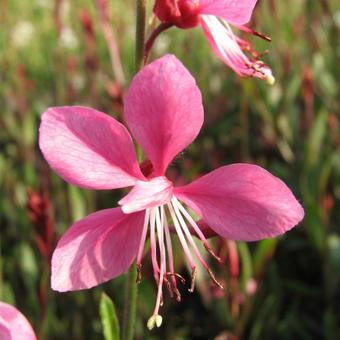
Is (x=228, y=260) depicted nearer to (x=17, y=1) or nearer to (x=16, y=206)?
(x=16, y=206)

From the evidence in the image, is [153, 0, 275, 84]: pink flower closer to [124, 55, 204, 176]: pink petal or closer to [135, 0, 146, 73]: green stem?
[135, 0, 146, 73]: green stem

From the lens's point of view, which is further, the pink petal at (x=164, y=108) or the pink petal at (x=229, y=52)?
the pink petal at (x=229, y=52)

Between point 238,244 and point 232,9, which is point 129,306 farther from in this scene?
point 238,244

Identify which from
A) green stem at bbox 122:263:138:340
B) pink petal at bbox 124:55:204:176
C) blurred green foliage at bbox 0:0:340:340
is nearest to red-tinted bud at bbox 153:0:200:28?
pink petal at bbox 124:55:204:176

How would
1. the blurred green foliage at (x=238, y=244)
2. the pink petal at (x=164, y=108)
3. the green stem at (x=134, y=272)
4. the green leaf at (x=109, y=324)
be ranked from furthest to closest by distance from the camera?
1. the blurred green foliage at (x=238, y=244)
2. the green leaf at (x=109, y=324)
3. the green stem at (x=134, y=272)
4. the pink petal at (x=164, y=108)

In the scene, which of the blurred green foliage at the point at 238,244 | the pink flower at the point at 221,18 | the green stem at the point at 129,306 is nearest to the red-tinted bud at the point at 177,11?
the pink flower at the point at 221,18

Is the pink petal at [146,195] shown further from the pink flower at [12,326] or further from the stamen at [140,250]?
the pink flower at [12,326]
